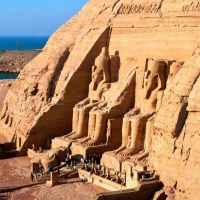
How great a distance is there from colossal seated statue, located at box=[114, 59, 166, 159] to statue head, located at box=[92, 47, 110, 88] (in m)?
3.49

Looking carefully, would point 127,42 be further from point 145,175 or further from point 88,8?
point 145,175

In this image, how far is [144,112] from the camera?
2100cm

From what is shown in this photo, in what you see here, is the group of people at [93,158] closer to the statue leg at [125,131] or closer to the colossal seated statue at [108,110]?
the colossal seated statue at [108,110]

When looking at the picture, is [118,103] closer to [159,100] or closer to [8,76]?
[159,100]

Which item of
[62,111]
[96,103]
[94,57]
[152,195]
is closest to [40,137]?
[62,111]

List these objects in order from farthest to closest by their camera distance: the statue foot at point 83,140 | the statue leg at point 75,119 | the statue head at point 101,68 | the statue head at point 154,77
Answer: the statue head at point 101,68
the statue leg at point 75,119
the statue foot at point 83,140
the statue head at point 154,77

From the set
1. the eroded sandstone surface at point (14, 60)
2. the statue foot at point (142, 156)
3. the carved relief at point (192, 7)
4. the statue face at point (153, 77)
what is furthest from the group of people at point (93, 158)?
the eroded sandstone surface at point (14, 60)

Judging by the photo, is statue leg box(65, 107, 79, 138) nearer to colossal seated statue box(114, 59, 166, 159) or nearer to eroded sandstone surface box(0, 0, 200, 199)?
eroded sandstone surface box(0, 0, 200, 199)

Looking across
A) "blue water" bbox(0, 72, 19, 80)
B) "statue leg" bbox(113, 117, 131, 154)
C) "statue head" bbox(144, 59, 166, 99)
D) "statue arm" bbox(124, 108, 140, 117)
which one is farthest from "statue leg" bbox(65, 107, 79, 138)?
"blue water" bbox(0, 72, 19, 80)

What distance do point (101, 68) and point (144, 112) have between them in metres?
4.21

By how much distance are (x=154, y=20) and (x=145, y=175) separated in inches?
338

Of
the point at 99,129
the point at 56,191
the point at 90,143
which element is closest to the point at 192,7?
the point at 99,129

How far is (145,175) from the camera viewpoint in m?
17.2

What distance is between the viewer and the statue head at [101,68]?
24.1 m
